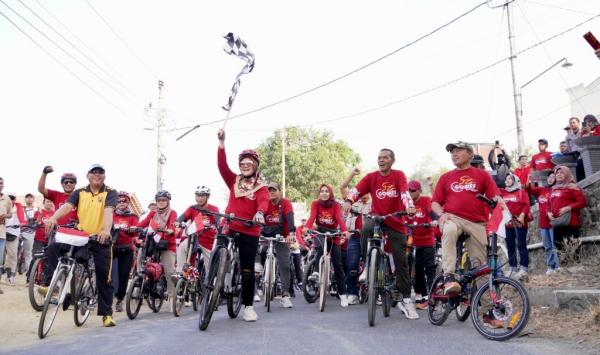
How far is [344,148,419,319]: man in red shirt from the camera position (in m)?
7.66

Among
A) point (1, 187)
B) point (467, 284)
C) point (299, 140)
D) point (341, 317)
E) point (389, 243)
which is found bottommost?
point (341, 317)

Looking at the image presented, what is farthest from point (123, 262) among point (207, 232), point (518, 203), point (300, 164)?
point (300, 164)

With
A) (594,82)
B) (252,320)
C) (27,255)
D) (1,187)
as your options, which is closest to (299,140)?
(594,82)

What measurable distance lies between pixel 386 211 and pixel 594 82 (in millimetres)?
37548

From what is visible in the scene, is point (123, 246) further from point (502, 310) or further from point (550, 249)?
point (550, 249)

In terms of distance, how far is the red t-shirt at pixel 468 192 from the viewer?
6582 millimetres

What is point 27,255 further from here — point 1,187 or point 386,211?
point 386,211

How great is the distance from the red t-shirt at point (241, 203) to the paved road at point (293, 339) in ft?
4.03

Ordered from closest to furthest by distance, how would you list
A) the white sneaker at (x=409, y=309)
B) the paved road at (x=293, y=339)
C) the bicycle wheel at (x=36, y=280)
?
1. the paved road at (x=293, y=339)
2. the white sneaker at (x=409, y=309)
3. the bicycle wheel at (x=36, y=280)

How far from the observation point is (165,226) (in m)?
9.62

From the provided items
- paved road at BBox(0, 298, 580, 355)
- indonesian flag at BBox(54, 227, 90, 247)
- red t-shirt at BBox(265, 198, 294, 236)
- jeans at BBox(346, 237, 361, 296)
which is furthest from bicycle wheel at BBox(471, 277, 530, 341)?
red t-shirt at BBox(265, 198, 294, 236)

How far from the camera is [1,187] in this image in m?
11.1

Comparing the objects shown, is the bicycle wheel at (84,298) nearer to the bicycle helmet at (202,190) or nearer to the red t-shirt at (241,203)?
the red t-shirt at (241,203)

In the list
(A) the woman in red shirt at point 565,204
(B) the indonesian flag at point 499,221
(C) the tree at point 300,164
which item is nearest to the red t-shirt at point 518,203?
(A) the woman in red shirt at point 565,204
